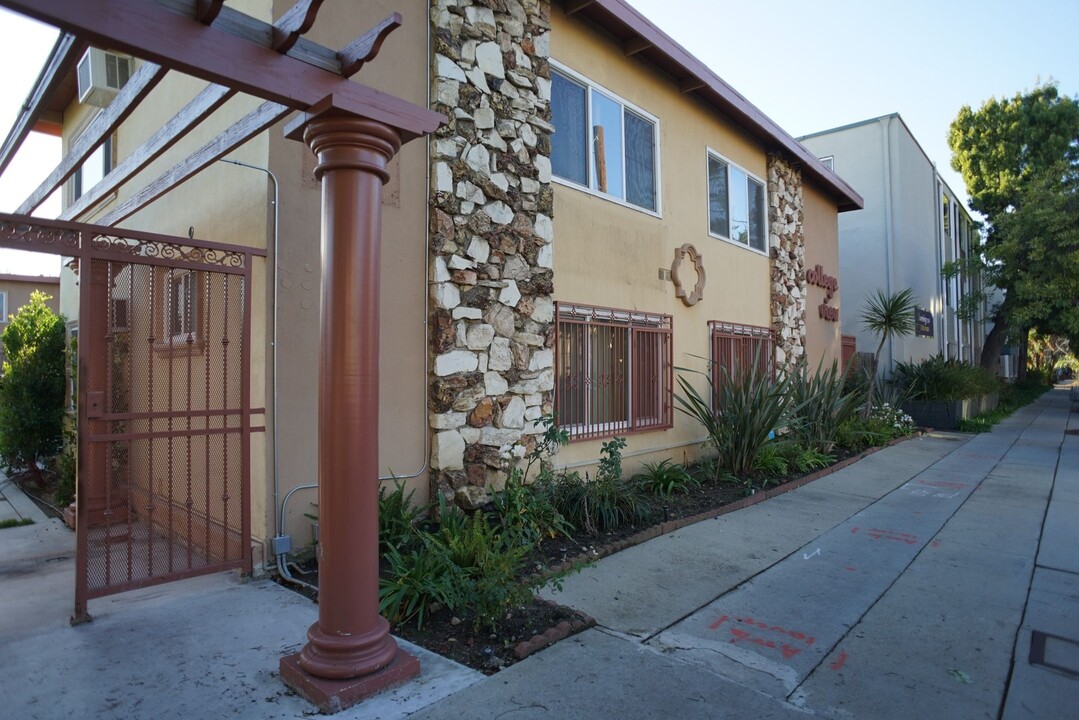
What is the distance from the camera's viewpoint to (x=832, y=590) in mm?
4543

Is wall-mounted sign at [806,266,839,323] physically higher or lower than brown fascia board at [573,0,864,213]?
lower

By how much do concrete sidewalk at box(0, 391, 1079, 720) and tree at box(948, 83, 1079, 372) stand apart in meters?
13.9

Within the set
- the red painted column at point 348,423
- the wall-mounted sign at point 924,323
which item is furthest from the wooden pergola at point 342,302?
the wall-mounted sign at point 924,323

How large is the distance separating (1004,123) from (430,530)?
83.1ft

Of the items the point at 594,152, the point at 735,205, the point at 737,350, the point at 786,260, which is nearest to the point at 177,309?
the point at 594,152

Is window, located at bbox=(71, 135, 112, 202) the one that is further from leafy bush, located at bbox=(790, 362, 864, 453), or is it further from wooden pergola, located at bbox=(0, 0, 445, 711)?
leafy bush, located at bbox=(790, 362, 864, 453)

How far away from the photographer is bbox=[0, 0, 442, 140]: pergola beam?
91.8 inches

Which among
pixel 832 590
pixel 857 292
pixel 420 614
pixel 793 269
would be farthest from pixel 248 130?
pixel 857 292

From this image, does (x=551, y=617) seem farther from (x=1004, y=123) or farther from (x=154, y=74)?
(x=1004, y=123)

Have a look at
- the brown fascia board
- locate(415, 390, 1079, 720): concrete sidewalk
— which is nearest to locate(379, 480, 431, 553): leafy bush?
locate(415, 390, 1079, 720): concrete sidewalk

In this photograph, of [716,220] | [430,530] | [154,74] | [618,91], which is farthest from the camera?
[716,220]

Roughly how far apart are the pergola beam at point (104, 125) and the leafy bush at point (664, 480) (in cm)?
543

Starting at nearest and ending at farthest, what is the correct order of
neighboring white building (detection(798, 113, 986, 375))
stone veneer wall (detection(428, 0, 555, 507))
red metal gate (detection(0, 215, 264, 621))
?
1. red metal gate (detection(0, 215, 264, 621))
2. stone veneer wall (detection(428, 0, 555, 507))
3. neighboring white building (detection(798, 113, 986, 375))

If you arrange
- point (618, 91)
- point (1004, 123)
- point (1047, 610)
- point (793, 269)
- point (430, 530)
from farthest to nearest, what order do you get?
point (1004, 123) < point (793, 269) < point (618, 91) < point (430, 530) < point (1047, 610)
